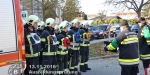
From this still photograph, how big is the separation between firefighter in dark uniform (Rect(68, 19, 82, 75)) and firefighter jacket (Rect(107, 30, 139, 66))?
8.24ft

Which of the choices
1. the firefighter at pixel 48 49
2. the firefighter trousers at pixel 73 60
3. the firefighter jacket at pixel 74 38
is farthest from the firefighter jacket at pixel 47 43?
the firefighter jacket at pixel 74 38

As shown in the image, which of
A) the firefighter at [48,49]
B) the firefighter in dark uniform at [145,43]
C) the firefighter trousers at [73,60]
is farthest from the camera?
the firefighter trousers at [73,60]

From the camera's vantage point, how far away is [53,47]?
6.95m

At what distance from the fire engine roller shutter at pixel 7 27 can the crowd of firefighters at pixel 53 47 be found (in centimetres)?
178

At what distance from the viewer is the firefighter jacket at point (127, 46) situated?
5.82 m

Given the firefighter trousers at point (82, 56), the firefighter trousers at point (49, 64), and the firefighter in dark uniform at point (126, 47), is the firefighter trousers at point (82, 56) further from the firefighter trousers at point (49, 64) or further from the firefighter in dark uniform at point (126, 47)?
the firefighter in dark uniform at point (126, 47)

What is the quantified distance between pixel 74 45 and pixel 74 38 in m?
0.26

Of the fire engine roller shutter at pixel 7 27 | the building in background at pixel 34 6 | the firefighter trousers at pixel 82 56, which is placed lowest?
the firefighter trousers at pixel 82 56

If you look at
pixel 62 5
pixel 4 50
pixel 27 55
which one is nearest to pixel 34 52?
pixel 27 55

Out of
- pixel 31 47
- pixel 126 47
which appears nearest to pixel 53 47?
pixel 31 47

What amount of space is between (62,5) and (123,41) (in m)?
30.7

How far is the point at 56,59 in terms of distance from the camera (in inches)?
287

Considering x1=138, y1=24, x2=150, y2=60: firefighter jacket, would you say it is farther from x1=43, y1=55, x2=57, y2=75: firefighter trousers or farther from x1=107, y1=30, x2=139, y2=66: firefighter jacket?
x1=43, y1=55, x2=57, y2=75: firefighter trousers

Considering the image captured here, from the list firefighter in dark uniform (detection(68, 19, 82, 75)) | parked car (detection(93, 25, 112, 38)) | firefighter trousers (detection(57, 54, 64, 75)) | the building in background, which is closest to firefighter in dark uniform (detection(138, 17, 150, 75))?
firefighter in dark uniform (detection(68, 19, 82, 75))
